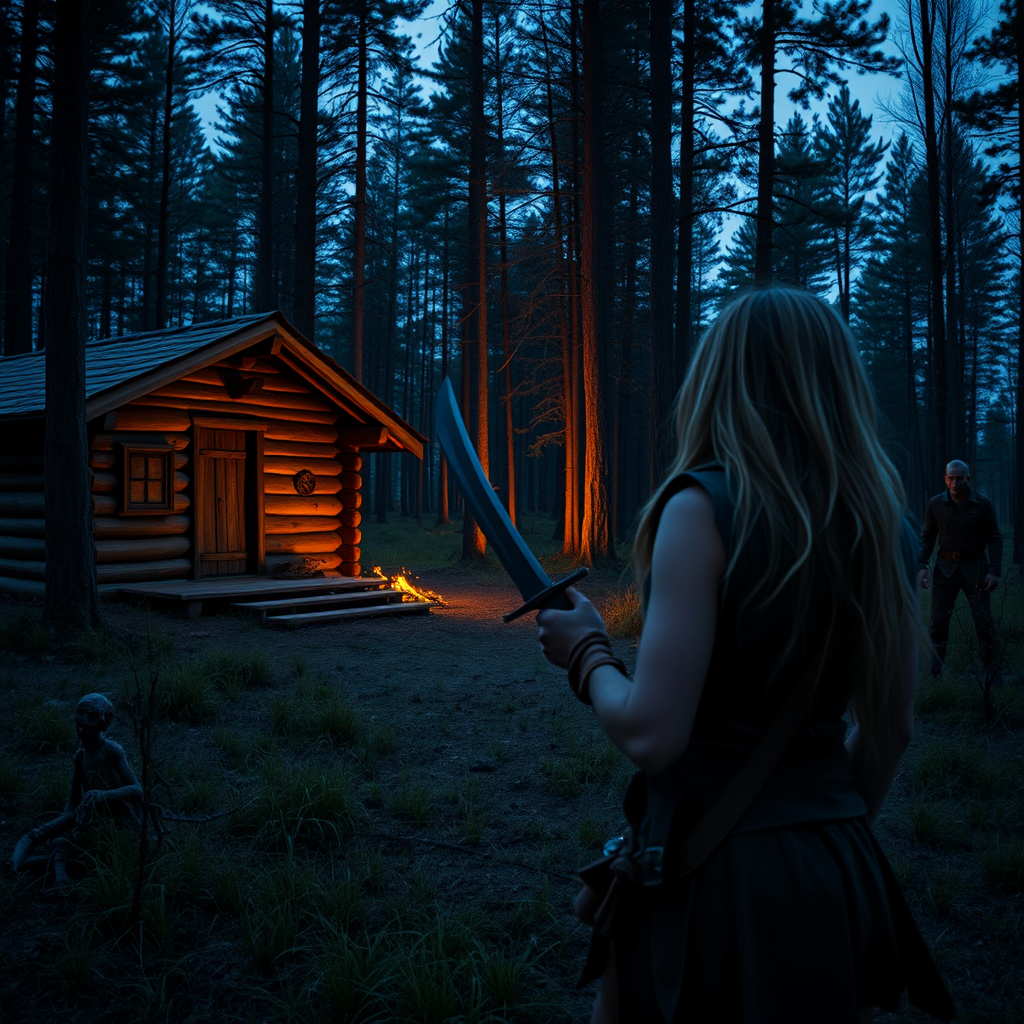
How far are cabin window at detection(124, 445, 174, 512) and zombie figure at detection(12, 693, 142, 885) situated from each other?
8852mm

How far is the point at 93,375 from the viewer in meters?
12.3

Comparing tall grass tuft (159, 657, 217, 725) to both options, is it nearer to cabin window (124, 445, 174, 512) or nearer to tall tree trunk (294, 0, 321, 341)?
cabin window (124, 445, 174, 512)

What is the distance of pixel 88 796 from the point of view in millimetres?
4051

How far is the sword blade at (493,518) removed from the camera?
1.55 metres

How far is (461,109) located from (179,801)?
26899 millimetres

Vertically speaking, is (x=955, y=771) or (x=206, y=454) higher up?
(x=206, y=454)

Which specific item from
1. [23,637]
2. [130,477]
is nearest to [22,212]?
[130,477]

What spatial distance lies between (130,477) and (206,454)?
142cm

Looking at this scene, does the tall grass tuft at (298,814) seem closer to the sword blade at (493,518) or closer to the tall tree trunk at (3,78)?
the sword blade at (493,518)

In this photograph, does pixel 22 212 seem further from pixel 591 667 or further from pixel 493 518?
pixel 591 667

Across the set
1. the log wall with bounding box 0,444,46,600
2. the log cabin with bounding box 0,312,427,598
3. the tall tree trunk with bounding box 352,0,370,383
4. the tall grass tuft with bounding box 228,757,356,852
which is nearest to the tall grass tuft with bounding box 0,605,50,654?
the log cabin with bounding box 0,312,427,598

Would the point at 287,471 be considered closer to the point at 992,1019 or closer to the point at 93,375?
the point at 93,375

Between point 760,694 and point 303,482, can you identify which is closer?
point 760,694

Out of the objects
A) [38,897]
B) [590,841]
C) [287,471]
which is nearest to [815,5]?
[287,471]
